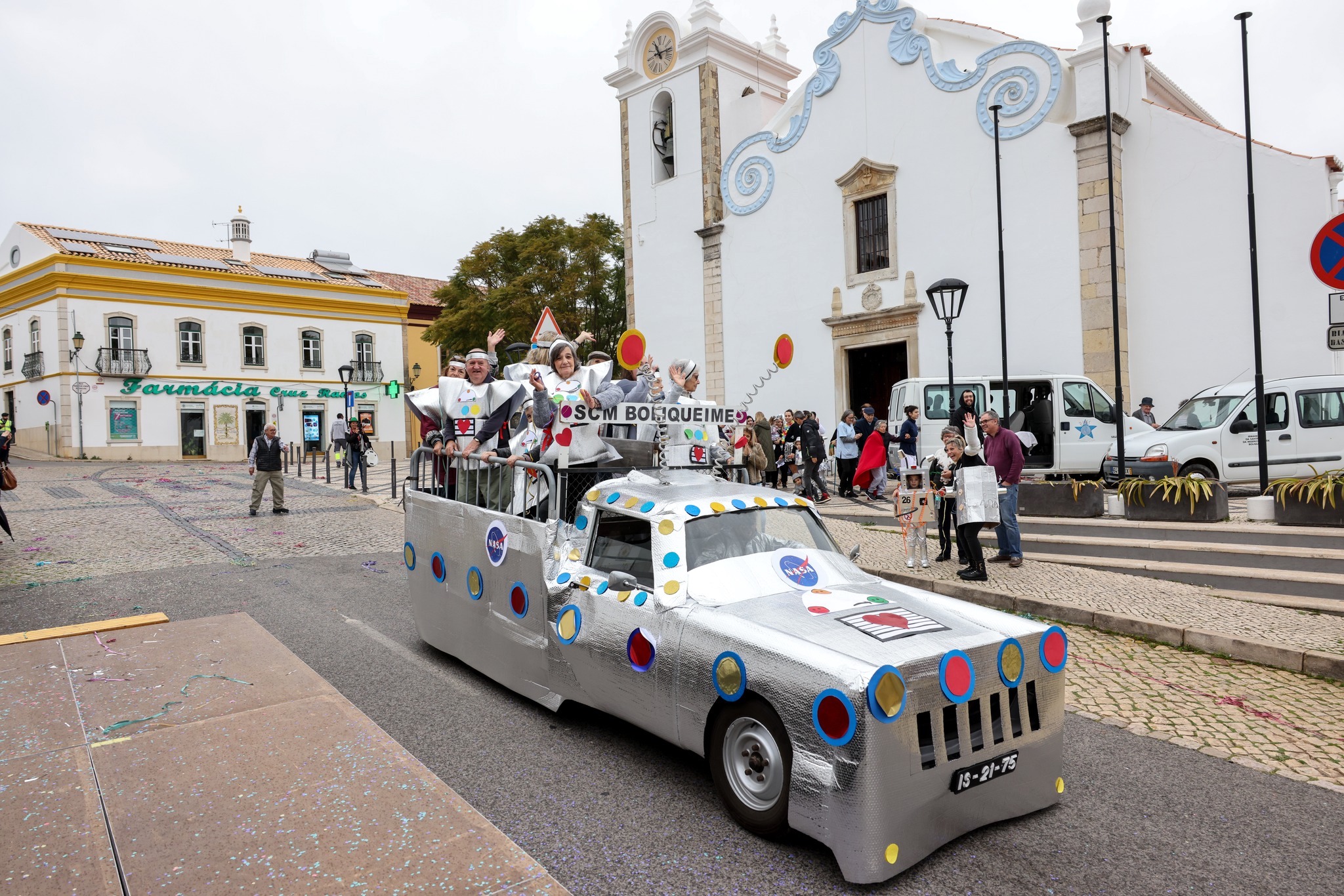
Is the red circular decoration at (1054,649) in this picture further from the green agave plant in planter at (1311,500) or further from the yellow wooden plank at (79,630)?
the green agave plant in planter at (1311,500)

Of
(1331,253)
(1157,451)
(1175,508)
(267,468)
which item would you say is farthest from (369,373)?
(1331,253)

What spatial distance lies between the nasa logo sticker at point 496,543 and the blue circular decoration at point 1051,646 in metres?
3.09

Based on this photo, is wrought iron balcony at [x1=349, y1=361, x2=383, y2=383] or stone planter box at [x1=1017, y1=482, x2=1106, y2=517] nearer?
stone planter box at [x1=1017, y1=482, x2=1106, y2=517]

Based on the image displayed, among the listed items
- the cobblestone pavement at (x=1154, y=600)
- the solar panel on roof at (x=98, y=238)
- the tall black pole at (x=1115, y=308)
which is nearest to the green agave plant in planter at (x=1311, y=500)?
the cobblestone pavement at (x=1154, y=600)

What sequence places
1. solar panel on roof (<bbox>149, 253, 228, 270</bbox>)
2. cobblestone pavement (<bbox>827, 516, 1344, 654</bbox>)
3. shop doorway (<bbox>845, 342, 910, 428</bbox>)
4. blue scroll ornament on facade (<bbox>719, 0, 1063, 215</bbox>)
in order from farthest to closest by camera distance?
solar panel on roof (<bbox>149, 253, 228, 270</bbox>), shop doorway (<bbox>845, 342, 910, 428</bbox>), blue scroll ornament on facade (<bbox>719, 0, 1063, 215</bbox>), cobblestone pavement (<bbox>827, 516, 1344, 654</bbox>)

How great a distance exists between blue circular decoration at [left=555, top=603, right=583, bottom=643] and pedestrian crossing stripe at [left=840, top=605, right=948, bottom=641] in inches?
58.9

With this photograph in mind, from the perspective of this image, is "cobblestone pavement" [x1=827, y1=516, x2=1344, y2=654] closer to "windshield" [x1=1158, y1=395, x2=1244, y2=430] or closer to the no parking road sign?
the no parking road sign

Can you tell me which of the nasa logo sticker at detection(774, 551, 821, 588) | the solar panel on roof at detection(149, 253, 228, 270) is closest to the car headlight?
the nasa logo sticker at detection(774, 551, 821, 588)

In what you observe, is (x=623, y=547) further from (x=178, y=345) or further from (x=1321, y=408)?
(x=178, y=345)

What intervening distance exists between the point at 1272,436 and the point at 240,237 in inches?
1721

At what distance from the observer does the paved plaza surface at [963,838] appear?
324cm

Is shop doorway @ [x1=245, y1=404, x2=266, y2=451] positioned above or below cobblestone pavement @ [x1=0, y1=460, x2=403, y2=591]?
above

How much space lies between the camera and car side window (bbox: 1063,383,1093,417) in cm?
1536

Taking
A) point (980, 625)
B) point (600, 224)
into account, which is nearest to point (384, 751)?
point (980, 625)
